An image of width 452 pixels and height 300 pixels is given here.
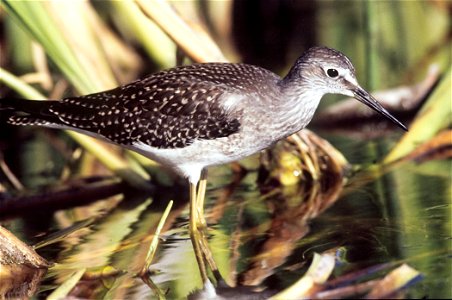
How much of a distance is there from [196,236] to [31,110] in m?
1.63

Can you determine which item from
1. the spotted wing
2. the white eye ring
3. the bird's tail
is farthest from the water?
the white eye ring

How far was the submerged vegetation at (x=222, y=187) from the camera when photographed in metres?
6.05

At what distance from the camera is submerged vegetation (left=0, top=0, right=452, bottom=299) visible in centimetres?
605

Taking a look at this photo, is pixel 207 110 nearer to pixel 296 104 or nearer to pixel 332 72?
pixel 296 104

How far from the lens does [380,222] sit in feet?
23.0

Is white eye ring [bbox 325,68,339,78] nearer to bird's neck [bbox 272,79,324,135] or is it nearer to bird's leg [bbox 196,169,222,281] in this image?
bird's neck [bbox 272,79,324,135]

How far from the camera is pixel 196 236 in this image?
23.4 feet

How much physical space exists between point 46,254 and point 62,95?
3.49 metres

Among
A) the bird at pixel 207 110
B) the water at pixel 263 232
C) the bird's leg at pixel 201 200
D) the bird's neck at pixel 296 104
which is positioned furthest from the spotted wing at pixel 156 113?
the water at pixel 263 232

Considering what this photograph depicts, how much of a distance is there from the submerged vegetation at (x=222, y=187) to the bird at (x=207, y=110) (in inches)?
21.0

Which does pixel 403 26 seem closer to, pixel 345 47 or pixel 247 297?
pixel 345 47

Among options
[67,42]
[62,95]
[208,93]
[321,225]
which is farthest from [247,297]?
[62,95]

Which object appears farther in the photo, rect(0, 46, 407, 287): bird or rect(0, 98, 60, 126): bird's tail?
rect(0, 98, 60, 126): bird's tail

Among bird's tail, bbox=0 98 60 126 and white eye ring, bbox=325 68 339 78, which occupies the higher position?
white eye ring, bbox=325 68 339 78
